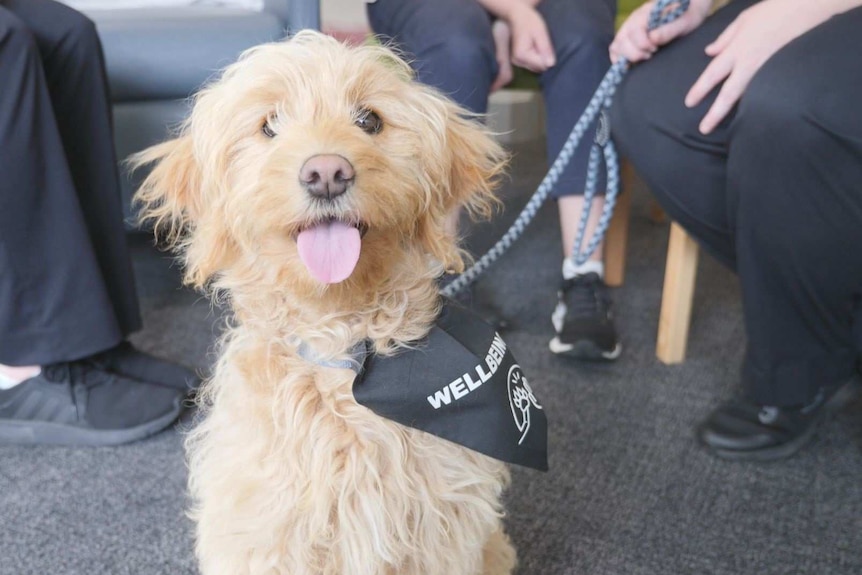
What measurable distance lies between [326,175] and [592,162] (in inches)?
31.4

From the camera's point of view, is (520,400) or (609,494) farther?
(609,494)

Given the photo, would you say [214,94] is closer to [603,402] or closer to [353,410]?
[353,410]

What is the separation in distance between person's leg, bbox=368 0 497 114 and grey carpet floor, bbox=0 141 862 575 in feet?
1.82

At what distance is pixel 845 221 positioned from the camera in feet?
3.44

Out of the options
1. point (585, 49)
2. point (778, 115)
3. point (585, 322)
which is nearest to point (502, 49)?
point (585, 49)

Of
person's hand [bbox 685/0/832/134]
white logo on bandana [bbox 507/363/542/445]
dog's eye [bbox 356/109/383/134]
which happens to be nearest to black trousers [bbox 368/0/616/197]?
person's hand [bbox 685/0/832/134]

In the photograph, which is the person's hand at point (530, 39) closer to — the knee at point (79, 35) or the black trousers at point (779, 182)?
the black trousers at point (779, 182)

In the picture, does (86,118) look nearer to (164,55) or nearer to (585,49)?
(164,55)

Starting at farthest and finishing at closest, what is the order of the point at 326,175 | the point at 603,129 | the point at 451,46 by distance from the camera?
the point at 451,46, the point at 603,129, the point at 326,175

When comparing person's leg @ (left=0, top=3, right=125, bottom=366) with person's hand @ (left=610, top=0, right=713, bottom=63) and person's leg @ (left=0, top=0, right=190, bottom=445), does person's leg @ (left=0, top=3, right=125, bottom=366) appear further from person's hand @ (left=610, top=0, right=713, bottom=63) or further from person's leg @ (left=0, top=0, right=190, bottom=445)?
person's hand @ (left=610, top=0, right=713, bottom=63)

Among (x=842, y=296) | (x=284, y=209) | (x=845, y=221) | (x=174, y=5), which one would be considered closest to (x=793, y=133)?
(x=845, y=221)

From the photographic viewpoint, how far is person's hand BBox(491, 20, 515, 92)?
163 centimetres

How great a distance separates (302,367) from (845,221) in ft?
2.49

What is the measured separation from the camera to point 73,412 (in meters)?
1.30
